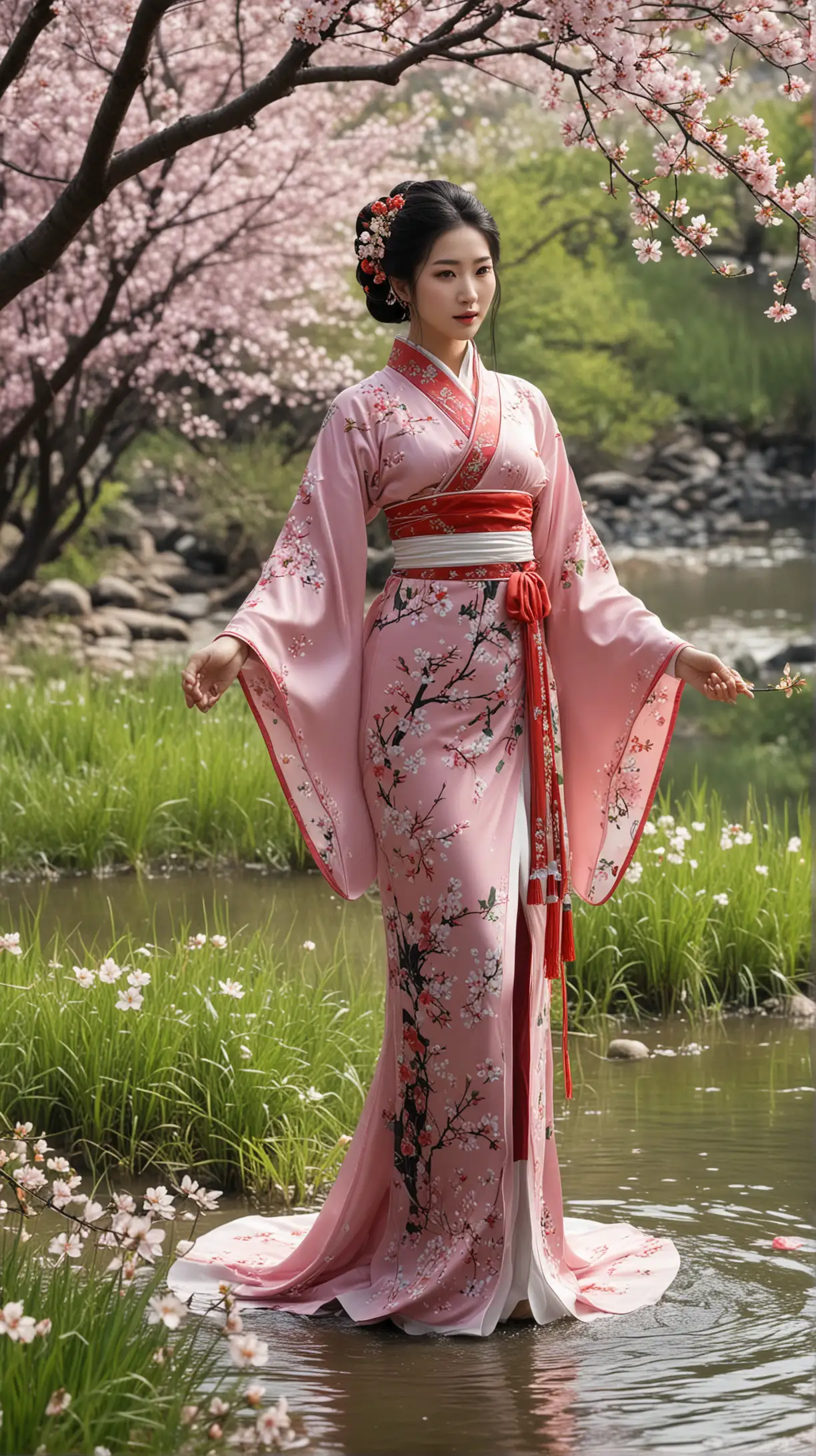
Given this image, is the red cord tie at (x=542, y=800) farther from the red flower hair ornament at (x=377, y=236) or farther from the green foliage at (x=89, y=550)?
the green foliage at (x=89, y=550)

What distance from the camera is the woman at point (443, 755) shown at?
126 inches

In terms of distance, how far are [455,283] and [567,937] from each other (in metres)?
1.23

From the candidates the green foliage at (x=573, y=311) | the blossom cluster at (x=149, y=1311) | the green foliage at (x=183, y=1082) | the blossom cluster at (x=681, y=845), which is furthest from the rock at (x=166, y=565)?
the blossom cluster at (x=149, y=1311)

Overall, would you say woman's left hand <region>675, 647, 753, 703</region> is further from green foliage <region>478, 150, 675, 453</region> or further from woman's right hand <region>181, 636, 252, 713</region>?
green foliage <region>478, 150, 675, 453</region>

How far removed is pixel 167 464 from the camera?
16984mm

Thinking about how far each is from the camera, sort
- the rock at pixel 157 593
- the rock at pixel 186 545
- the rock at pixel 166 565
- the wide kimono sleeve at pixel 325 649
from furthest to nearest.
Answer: the rock at pixel 186 545 < the rock at pixel 166 565 < the rock at pixel 157 593 < the wide kimono sleeve at pixel 325 649

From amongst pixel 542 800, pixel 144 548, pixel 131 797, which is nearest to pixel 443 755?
pixel 542 800

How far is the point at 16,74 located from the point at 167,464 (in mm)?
13607

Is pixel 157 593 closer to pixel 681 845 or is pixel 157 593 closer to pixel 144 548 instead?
pixel 144 548

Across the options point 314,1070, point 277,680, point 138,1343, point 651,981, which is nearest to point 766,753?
point 651,981

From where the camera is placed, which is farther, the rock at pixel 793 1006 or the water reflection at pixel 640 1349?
the rock at pixel 793 1006

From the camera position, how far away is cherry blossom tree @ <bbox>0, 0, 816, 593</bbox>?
331cm

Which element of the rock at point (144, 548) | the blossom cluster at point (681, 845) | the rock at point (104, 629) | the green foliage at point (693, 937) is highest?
the rock at point (144, 548)

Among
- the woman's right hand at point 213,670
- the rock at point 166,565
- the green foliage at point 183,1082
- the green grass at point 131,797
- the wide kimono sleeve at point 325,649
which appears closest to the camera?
the woman's right hand at point 213,670
